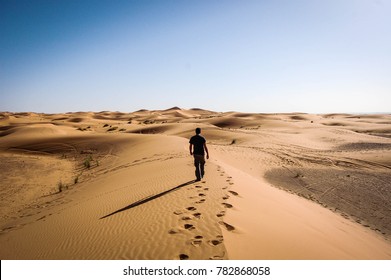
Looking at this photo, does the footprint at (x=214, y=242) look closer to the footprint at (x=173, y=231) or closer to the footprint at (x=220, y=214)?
the footprint at (x=173, y=231)

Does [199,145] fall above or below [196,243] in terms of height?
above

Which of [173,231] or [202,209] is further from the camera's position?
[202,209]

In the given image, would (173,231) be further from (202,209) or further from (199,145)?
(199,145)

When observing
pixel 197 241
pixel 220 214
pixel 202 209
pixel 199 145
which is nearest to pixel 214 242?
pixel 197 241

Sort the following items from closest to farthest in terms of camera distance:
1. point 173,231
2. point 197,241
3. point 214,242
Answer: point 214,242 → point 197,241 → point 173,231

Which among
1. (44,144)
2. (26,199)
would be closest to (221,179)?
(26,199)

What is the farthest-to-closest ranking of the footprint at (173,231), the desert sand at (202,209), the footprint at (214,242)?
the footprint at (173,231) → the desert sand at (202,209) → the footprint at (214,242)

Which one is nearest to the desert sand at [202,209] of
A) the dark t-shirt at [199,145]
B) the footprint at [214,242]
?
the footprint at [214,242]

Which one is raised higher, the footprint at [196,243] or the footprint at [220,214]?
the footprint at [220,214]

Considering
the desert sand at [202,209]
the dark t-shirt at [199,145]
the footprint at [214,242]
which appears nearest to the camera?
the footprint at [214,242]

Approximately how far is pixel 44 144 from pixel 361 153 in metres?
25.6

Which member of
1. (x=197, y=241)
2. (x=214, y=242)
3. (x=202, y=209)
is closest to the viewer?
(x=214, y=242)

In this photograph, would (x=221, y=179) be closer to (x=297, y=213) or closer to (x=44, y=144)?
(x=297, y=213)

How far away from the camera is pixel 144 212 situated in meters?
6.59
